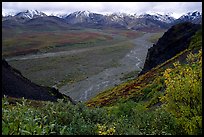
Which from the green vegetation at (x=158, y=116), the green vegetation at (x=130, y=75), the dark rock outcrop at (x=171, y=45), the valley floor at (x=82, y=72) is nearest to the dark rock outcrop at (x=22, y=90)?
the valley floor at (x=82, y=72)

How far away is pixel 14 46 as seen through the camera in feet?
504

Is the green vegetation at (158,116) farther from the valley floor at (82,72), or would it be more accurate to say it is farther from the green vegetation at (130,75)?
the green vegetation at (130,75)

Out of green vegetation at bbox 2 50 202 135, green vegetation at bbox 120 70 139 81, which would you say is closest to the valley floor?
green vegetation at bbox 120 70 139 81

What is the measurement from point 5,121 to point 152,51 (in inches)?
2604

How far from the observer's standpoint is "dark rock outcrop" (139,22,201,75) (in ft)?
224

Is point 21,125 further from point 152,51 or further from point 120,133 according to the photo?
point 152,51

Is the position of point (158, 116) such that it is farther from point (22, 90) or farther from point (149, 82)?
point (22, 90)

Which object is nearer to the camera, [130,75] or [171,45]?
[171,45]

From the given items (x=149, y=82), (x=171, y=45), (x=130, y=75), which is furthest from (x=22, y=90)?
(x=130, y=75)

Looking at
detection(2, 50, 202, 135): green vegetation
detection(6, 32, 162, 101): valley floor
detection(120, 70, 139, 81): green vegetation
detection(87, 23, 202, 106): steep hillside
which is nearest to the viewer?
detection(2, 50, 202, 135): green vegetation

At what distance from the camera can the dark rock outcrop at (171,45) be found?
6812 centimetres

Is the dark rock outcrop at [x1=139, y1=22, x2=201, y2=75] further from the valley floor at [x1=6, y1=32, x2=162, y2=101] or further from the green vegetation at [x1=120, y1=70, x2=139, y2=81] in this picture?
the valley floor at [x1=6, y1=32, x2=162, y2=101]

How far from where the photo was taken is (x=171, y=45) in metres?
71.4

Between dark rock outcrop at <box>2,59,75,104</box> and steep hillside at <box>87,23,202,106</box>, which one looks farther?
dark rock outcrop at <box>2,59,75,104</box>
